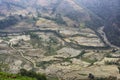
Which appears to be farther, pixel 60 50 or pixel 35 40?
pixel 35 40

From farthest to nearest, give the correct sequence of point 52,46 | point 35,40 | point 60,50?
point 35,40, point 52,46, point 60,50

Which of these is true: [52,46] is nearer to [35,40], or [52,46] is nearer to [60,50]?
[60,50]

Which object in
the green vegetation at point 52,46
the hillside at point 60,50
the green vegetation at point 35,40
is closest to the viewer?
the hillside at point 60,50

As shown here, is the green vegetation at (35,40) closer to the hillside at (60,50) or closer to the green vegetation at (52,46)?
the hillside at (60,50)

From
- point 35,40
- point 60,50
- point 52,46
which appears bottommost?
point 60,50

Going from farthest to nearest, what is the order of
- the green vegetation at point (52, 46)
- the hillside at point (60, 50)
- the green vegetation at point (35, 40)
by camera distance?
the green vegetation at point (35, 40) → the green vegetation at point (52, 46) → the hillside at point (60, 50)

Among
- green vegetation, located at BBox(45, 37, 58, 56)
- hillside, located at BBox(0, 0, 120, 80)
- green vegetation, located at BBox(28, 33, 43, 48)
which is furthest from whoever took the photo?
green vegetation, located at BBox(28, 33, 43, 48)

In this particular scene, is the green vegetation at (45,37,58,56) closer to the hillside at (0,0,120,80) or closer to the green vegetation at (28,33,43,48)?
the hillside at (0,0,120,80)

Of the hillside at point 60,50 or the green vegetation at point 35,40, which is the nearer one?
the hillside at point 60,50

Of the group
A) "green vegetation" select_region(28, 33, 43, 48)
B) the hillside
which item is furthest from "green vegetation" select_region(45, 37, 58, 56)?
"green vegetation" select_region(28, 33, 43, 48)

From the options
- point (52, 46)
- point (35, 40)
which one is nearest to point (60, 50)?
point (52, 46)

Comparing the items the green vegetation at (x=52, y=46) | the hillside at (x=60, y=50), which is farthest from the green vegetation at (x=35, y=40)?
the green vegetation at (x=52, y=46)

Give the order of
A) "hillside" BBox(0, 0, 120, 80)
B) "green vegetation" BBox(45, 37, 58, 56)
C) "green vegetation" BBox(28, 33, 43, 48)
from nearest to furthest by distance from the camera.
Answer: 1. "hillside" BBox(0, 0, 120, 80)
2. "green vegetation" BBox(45, 37, 58, 56)
3. "green vegetation" BBox(28, 33, 43, 48)
